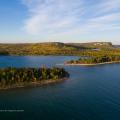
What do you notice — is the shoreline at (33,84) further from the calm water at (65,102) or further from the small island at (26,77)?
the calm water at (65,102)

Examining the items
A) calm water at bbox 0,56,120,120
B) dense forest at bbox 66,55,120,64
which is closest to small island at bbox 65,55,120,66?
dense forest at bbox 66,55,120,64

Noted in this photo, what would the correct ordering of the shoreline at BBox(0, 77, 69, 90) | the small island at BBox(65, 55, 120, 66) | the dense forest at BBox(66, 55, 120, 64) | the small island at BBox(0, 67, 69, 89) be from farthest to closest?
the dense forest at BBox(66, 55, 120, 64) → the small island at BBox(65, 55, 120, 66) → the small island at BBox(0, 67, 69, 89) → the shoreline at BBox(0, 77, 69, 90)

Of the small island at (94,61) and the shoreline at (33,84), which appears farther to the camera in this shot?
the small island at (94,61)

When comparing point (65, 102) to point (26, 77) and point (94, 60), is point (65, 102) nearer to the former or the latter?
point (26, 77)

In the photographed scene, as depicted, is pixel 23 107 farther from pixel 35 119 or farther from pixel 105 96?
pixel 105 96

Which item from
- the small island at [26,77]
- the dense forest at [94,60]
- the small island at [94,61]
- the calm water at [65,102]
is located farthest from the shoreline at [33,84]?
the dense forest at [94,60]

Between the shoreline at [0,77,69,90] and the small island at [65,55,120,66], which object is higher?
the small island at [65,55,120,66]

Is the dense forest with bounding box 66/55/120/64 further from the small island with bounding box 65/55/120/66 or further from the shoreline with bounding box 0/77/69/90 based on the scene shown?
the shoreline with bounding box 0/77/69/90

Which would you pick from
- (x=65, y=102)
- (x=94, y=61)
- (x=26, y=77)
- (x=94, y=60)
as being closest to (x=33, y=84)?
(x=26, y=77)

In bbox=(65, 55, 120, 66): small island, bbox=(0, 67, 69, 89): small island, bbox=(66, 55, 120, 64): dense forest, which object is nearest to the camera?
bbox=(0, 67, 69, 89): small island
